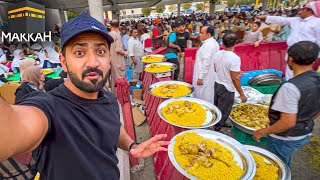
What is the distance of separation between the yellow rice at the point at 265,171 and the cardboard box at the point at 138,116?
3.48 m

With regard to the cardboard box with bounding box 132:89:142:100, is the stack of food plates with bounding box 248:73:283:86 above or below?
above

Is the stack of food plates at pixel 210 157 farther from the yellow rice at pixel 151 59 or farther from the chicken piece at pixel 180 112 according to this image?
the yellow rice at pixel 151 59

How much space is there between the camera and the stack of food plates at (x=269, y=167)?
1.98m

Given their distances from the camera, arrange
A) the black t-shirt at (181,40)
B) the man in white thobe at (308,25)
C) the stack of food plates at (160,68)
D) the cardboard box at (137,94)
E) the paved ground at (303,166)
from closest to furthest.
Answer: the paved ground at (303,166) < the man in white thobe at (308,25) < the stack of food plates at (160,68) < the cardboard box at (137,94) < the black t-shirt at (181,40)

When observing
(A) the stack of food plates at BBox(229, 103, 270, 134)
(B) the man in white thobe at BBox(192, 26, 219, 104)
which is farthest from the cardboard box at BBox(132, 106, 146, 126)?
(A) the stack of food plates at BBox(229, 103, 270, 134)

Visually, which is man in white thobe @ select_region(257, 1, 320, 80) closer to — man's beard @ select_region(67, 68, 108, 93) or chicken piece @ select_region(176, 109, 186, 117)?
chicken piece @ select_region(176, 109, 186, 117)

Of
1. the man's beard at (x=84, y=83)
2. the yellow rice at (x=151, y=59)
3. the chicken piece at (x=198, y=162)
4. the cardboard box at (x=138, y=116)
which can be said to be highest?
the yellow rice at (x=151, y=59)

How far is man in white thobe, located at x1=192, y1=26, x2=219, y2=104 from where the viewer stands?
177 inches

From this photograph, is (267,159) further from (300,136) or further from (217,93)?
(217,93)

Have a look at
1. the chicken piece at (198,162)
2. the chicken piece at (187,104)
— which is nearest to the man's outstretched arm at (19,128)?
the chicken piece at (198,162)

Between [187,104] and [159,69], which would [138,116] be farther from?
[187,104]

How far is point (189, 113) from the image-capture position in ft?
9.36

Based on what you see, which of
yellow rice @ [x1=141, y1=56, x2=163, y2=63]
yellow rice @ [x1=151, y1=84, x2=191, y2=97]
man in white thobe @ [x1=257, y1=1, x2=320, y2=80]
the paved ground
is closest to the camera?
the paved ground

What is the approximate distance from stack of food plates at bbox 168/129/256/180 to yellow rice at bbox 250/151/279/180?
0.98 feet
